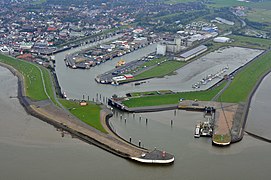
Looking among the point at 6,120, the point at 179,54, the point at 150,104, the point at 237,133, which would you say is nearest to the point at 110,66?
the point at 179,54

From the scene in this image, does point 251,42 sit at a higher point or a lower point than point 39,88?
lower

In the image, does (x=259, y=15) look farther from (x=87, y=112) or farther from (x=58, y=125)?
(x=58, y=125)

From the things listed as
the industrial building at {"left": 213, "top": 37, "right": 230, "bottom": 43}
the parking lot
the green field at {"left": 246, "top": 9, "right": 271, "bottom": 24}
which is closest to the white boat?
the parking lot

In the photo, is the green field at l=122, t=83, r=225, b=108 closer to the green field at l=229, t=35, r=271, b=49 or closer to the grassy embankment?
the grassy embankment

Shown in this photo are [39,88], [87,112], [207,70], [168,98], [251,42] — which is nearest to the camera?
[87,112]

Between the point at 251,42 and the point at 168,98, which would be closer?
the point at 168,98

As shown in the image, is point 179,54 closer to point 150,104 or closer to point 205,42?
point 205,42

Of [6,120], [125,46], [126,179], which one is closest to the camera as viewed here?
[126,179]

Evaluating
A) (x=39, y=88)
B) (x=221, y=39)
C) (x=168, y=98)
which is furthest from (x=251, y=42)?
(x=39, y=88)
